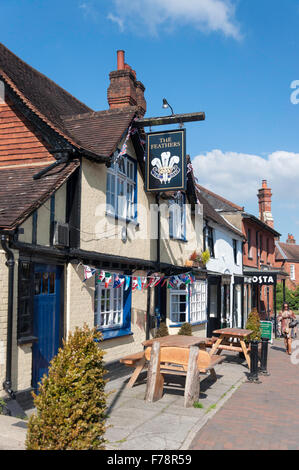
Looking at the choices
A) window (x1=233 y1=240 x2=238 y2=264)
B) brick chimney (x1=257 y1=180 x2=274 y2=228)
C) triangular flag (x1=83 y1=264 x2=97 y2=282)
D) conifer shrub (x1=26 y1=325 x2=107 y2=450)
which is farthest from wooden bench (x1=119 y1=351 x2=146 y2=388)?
brick chimney (x1=257 y1=180 x2=274 y2=228)

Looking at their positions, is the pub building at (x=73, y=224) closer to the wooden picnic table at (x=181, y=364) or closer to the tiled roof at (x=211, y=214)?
the wooden picnic table at (x=181, y=364)

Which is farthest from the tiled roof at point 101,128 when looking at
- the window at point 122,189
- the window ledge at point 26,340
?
the window ledge at point 26,340

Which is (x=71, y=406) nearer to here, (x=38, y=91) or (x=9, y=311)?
(x=9, y=311)

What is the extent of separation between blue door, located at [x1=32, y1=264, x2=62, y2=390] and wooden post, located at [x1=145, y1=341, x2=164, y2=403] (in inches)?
77.9

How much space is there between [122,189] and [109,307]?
10.6 ft

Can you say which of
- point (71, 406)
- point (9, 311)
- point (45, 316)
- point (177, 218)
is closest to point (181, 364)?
point (45, 316)

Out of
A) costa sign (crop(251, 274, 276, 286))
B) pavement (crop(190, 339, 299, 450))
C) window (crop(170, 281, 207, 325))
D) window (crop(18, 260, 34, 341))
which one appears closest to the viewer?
pavement (crop(190, 339, 299, 450))

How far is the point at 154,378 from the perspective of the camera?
879cm

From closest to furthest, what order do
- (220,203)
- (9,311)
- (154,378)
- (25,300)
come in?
(9,311), (25,300), (154,378), (220,203)

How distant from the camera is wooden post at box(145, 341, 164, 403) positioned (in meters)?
8.72

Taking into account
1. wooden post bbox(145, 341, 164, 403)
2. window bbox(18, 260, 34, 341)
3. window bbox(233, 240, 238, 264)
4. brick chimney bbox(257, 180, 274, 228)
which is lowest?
wooden post bbox(145, 341, 164, 403)

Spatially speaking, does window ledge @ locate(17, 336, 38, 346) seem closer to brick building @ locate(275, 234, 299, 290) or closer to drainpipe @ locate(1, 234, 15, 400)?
drainpipe @ locate(1, 234, 15, 400)

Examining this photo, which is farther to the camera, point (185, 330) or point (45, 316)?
point (185, 330)

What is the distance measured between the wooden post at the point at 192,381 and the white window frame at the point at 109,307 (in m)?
2.70
